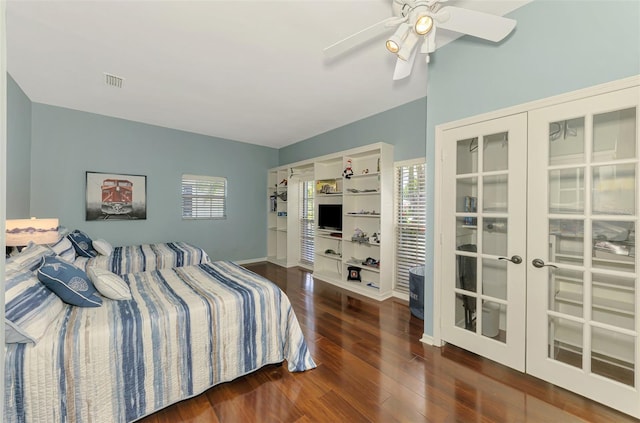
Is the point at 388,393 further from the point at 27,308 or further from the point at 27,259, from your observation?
the point at 27,259

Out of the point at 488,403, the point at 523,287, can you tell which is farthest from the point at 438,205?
the point at 488,403

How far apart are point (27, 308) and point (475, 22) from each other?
294 centimetres

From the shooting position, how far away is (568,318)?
5.82 feet

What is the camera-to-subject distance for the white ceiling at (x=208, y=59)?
1906mm

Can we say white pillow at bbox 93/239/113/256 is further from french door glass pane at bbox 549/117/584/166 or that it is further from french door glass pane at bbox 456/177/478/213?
french door glass pane at bbox 549/117/584/166

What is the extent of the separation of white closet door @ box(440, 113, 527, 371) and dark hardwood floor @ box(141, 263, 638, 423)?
0.22 m

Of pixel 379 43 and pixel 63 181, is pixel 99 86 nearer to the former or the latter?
pixel 63 181

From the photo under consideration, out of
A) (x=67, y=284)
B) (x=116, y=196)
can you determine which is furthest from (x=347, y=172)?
(x=116, y=196)

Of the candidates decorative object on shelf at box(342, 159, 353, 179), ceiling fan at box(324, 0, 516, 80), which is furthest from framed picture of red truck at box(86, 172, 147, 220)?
ceiling fan at box(324, 0, 516, 80)

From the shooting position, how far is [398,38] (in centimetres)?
152

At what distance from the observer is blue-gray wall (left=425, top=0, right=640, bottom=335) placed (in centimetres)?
158

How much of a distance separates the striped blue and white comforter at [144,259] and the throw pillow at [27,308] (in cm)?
156

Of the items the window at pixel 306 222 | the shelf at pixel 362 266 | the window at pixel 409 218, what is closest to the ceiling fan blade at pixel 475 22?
the window at pixel 409 218

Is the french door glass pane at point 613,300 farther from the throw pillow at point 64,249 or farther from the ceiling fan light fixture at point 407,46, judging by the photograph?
the throw pillow at point 64,249
